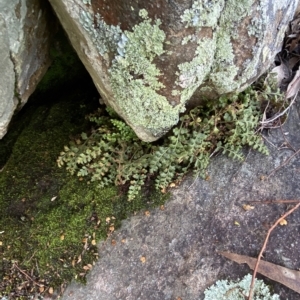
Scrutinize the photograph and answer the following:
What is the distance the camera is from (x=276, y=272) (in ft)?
6.98

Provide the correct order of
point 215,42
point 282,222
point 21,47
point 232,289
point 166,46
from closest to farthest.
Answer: point 166,46, point 215,42, point 21,47, point 232,289, point 282,222

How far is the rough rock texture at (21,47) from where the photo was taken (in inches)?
75.2

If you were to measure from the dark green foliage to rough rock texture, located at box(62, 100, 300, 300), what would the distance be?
3.9 inches

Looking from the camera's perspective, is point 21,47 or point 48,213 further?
point 48,213

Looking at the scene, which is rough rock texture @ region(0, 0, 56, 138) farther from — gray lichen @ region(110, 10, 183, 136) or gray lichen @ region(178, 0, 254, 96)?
gray lichen @ region(178, 0, 254, 96)

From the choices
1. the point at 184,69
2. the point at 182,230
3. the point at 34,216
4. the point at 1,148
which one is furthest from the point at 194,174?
the point at 1,148

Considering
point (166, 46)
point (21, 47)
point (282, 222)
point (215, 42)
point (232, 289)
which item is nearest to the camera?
point (166, 46)

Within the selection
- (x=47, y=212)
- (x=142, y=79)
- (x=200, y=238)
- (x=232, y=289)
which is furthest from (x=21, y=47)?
(x=232, y=289)

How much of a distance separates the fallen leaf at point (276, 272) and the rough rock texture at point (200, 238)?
3cm

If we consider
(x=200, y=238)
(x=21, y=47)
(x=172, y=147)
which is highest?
(x=21, y=47)

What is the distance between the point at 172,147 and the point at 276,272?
0.83 metres

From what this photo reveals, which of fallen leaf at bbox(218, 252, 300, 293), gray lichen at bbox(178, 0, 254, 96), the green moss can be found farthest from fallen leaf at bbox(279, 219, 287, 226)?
gray lichen at bbox(178, 0, 254, 96)

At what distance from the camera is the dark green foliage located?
91.1 inches

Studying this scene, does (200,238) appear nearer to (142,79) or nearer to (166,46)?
(142,79)
